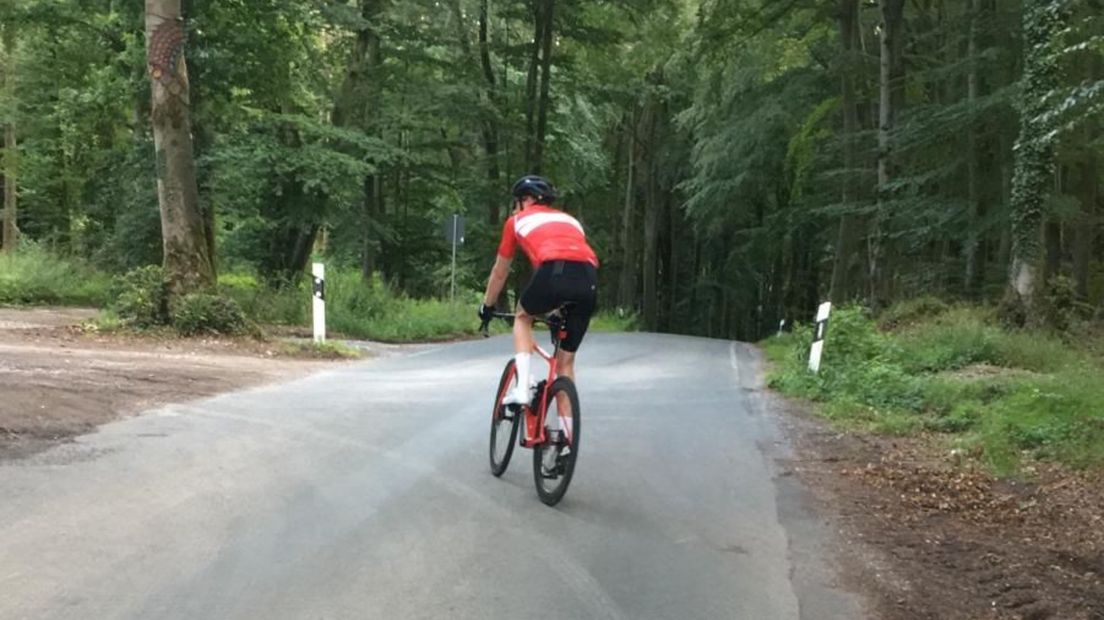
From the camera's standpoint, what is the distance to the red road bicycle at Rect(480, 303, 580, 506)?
5.69 meters

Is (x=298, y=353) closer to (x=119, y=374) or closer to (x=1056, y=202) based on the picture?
(x=119, y=374)

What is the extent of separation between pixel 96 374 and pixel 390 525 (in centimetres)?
590

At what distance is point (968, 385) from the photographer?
10.5 meters

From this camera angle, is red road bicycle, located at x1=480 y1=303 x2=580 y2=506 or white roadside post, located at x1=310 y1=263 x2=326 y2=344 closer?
red road bicycle, located at x1=480 y1=303 x2=580 y2=506

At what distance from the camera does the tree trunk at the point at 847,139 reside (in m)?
20.9

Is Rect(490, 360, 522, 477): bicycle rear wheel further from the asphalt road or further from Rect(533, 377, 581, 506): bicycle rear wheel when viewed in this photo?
Rect(533, 377, 581, 506): bicycle rear wheel

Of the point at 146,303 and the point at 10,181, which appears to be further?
the point at 10,181

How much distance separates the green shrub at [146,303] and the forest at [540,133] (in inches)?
13.2

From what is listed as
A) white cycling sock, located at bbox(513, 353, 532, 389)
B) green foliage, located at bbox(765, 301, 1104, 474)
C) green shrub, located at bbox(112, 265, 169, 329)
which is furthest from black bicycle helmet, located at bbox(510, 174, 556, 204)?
green shrub, located at bbox(112, 265, 169, 329)

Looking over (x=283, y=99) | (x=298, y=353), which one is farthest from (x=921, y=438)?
(x=283, y=99)

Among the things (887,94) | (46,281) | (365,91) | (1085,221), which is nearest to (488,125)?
(365,91)

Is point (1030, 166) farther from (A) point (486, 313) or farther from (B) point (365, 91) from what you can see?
(B) point (365, 91)

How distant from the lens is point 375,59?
27.4 meters

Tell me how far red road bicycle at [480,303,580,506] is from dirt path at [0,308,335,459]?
3241mm
